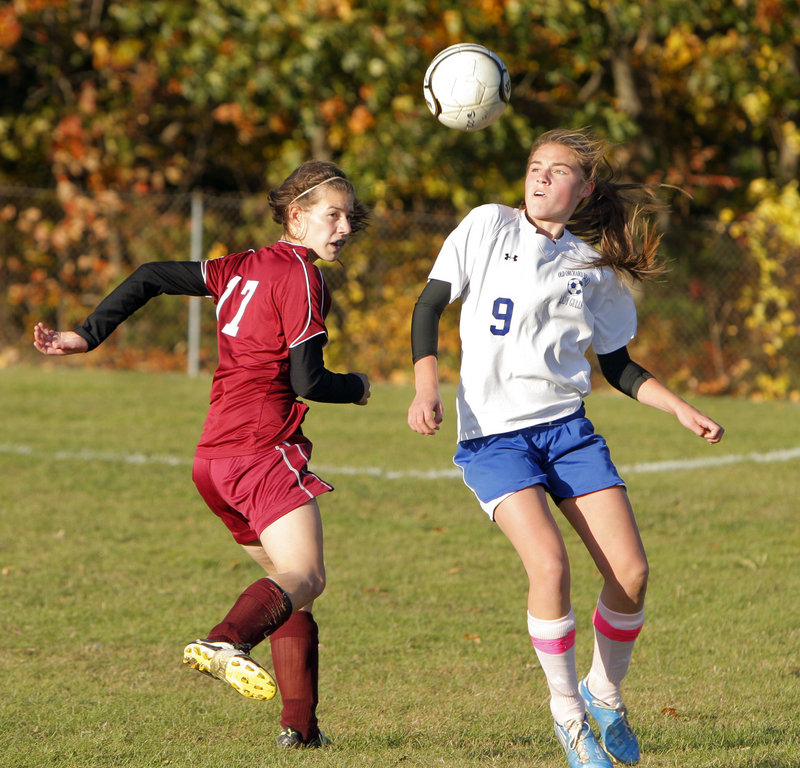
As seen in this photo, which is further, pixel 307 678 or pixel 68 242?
pixel 68 242

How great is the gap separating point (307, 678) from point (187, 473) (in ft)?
16.8

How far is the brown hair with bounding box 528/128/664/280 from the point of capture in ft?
13.3

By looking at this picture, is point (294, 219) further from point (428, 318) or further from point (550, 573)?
point (550, 573)

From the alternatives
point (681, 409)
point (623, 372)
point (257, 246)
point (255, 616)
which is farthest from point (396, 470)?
point (257, 246)

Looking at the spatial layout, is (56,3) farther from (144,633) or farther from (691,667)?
(691,667)

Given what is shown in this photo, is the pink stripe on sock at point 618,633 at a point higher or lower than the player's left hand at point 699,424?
lower

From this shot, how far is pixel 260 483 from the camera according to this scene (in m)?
3.73

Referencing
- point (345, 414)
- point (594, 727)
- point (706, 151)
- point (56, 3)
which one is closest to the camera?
point (594, 727)

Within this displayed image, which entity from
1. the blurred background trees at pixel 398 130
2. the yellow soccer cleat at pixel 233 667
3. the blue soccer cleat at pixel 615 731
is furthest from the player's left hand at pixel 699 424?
the blurred background trees at pixel 398 130

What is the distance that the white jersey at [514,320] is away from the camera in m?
3.80

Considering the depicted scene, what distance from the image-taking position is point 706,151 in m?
17.9

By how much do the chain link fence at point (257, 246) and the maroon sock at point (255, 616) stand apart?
11.0m

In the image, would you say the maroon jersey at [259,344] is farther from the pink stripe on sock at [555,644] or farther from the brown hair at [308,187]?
the pink stripe on sock at [555,644]

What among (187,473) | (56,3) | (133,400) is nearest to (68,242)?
(56,3)
